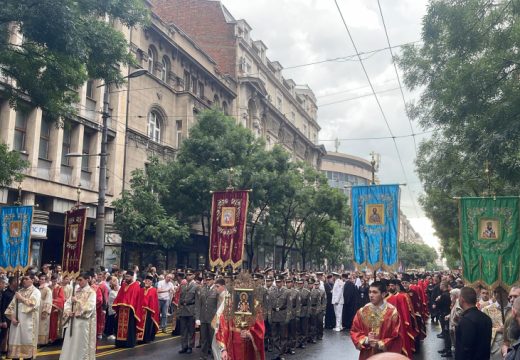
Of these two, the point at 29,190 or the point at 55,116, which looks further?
the point at 29,190

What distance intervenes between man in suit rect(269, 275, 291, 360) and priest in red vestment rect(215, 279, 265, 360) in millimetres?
5299

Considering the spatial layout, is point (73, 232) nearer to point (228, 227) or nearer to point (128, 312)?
point (128, 312)

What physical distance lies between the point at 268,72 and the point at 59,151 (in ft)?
97.0

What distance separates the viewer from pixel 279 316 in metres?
13.8

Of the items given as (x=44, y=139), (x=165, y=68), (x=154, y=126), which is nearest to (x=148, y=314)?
(x=44, y=139)

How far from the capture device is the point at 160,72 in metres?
31.8

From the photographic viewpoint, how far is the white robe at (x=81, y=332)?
1040cm

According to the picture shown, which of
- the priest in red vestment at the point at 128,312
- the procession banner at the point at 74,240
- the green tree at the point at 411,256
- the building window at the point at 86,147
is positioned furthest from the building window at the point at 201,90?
the green tree at the point at 411,256

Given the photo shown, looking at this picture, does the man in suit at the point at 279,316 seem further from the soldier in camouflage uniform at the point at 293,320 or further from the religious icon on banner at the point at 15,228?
the religious icon on banner at the point at 15,228

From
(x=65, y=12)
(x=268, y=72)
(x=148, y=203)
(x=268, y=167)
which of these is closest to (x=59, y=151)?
(x=148, y=203)

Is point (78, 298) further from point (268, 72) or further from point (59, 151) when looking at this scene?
point (268, 72)

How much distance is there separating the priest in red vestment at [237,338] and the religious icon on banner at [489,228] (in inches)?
240

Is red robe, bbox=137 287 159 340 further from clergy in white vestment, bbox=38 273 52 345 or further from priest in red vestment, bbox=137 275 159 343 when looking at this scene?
clergy in white vestment, bbox=38 273 52 345

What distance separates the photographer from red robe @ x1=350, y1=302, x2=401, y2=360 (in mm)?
7594
